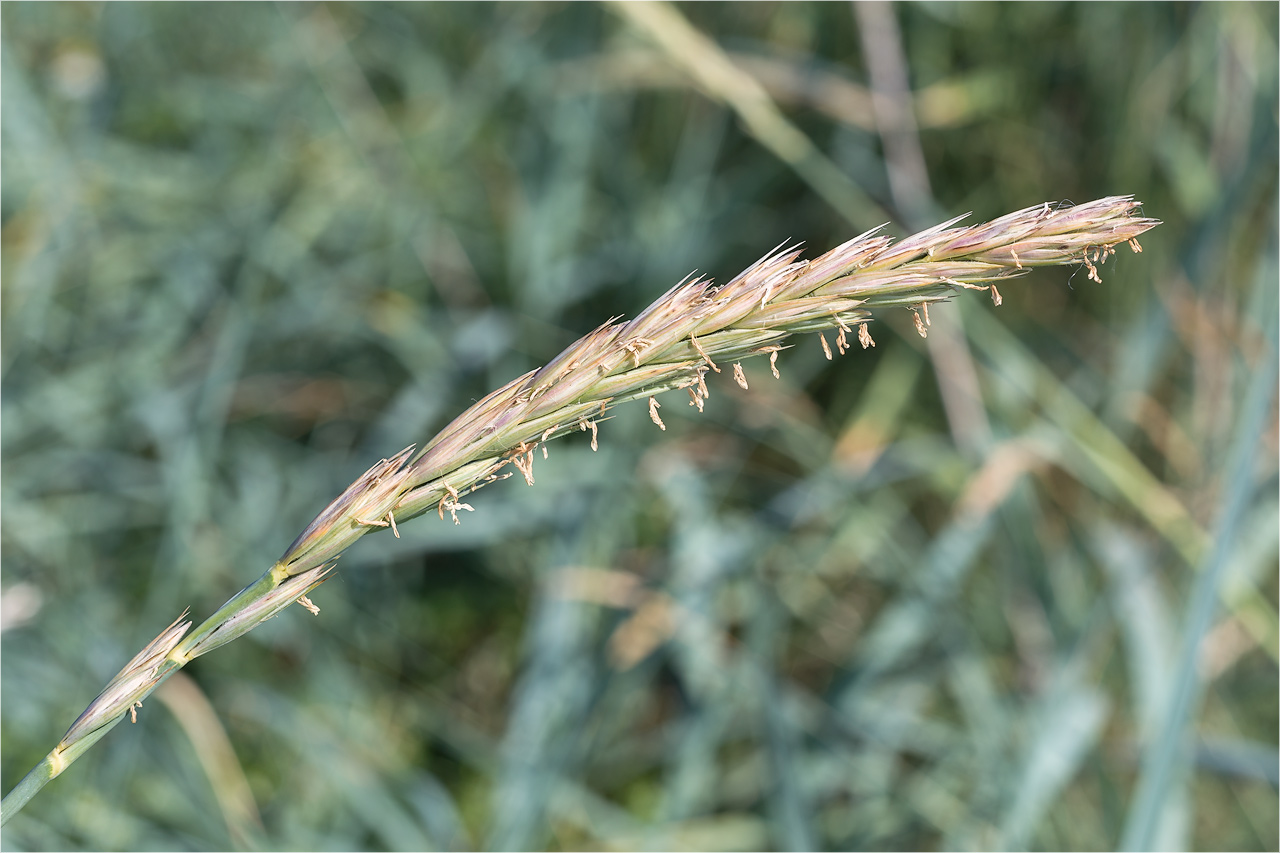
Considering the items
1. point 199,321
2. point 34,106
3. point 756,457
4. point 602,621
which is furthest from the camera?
point 756,457

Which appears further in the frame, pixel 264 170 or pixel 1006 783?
pixel 264 170

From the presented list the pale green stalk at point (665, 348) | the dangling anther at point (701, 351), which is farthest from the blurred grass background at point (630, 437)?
the dangling anther at point (701, 351)

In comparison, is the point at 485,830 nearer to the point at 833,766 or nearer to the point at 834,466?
the point at 833,766

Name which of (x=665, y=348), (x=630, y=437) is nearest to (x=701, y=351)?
(x=665, y=348)

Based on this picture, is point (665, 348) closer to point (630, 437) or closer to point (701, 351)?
point (701, 351)

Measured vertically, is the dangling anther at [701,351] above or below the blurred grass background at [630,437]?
below

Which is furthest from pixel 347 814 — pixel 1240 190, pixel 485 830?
pixel 1240 190

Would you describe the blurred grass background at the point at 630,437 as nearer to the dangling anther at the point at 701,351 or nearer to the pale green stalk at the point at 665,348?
the pale green stalk at the point at 665,348
